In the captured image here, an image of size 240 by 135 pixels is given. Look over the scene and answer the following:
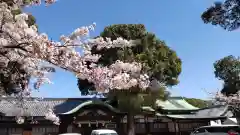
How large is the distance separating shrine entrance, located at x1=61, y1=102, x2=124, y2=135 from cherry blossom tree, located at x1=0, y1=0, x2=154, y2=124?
22.6 meters

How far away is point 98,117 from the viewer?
29188mm

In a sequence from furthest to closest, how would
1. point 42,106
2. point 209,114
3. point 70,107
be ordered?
point 209,114, point 70,107, point 42,106

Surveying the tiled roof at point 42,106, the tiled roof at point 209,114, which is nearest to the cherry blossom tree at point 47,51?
the tiled roof at point 42,106

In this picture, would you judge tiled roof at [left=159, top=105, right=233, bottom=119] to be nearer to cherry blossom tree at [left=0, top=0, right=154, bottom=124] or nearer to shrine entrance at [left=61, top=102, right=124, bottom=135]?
shrine entrance at [left=61, top=102, right=124, bottom=135]

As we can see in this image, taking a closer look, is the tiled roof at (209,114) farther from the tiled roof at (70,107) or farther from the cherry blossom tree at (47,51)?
the cherry blossom tree at (47,51)

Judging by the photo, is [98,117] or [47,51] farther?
[98,117]

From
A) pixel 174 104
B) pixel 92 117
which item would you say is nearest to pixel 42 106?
pixel 92 117

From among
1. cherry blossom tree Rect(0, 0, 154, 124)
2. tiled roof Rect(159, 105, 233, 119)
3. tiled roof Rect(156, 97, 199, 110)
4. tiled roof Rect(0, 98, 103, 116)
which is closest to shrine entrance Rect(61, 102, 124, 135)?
tiled roof Rect(0, 98, 103, 116)

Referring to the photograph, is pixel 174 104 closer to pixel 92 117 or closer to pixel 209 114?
pixel 209 114

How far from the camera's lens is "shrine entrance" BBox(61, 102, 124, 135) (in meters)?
28.8

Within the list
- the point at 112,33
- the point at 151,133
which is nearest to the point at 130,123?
the point at 151,133

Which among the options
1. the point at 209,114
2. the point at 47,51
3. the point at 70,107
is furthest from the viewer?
the point at 209,114

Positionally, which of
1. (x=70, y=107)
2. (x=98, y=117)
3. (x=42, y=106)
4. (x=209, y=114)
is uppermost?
(x=42, y=106)

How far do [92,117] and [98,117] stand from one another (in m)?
0.60
